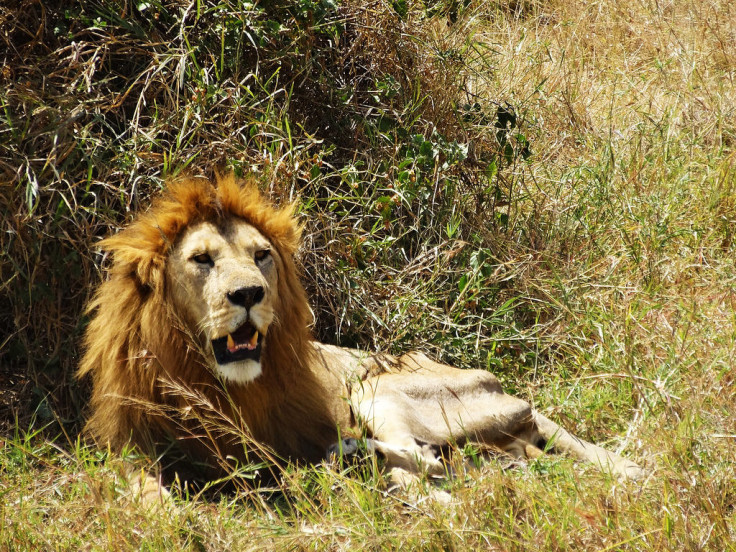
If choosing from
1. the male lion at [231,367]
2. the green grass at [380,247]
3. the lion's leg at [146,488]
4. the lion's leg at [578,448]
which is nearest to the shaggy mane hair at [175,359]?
the male lion at [231,367]

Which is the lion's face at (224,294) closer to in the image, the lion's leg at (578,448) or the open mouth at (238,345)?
the open mouth at (238,345)

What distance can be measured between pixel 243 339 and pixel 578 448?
1470 millimetres

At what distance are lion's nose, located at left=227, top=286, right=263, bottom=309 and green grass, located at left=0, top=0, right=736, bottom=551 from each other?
703 millimetres

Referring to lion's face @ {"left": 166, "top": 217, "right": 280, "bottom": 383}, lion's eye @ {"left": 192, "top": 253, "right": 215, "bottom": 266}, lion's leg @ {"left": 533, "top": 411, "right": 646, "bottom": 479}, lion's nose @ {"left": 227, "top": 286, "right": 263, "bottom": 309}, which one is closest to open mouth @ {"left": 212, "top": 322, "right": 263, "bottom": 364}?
lion's face @ {"left": 166, "top": 217, "right": 280, "bottom": 383}

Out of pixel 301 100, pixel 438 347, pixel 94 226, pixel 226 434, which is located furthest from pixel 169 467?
pixel 301 100

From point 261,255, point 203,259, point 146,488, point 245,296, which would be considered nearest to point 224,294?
point 245,296

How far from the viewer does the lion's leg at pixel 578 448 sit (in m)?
3.79

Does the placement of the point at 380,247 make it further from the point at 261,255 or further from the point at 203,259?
the point at 203,259

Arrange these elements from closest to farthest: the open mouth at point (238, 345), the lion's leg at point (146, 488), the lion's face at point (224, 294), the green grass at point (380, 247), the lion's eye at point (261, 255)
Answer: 1. the green grass at point (380, 247)
2. the lion's leg at point (146, 488)
3. the lion's face at point (224, 294)
4. the open mouth at point (238, 345)
5. the lion's eye at point (261, 255)

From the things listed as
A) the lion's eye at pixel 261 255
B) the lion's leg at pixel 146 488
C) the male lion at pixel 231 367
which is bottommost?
the lion's leg at pixel 146 488

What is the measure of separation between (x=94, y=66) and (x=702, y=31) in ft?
16.3

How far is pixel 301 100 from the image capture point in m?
5.41

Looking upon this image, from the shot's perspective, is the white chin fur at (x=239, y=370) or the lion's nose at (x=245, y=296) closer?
the lion's nose at (x=245, y=296)

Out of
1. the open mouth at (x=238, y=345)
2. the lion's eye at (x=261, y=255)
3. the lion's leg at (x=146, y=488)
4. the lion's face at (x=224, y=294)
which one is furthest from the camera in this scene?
the lion's eye at (x=261, y=255)
